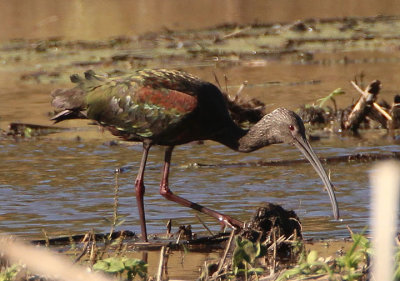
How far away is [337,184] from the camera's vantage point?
679cm

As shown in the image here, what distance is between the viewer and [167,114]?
226 inches

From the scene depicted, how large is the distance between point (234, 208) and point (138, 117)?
0.94 meters

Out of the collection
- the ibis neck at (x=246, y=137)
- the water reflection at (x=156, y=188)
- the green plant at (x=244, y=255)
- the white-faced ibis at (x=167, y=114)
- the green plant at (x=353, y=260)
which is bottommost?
the water reflection at (x=156, y=188)

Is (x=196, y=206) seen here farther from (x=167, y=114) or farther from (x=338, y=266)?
(x=338, y=266)

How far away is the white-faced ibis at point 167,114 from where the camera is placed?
5723 mm

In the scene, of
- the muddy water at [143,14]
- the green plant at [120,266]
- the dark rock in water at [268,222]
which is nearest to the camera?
the green plant at [120,266]

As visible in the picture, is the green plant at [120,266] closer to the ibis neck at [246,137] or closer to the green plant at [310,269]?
the green plant at [310,269]

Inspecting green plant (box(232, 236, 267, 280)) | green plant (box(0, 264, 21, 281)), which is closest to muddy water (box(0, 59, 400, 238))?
green plant (box(232, 236, 267, 280))

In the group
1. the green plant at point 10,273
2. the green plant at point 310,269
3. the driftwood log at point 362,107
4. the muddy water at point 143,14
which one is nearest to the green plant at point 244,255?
the green plant at point 310,269

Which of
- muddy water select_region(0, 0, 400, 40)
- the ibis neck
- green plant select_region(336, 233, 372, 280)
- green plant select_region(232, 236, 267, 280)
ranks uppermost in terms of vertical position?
muddy water select_region(0, 0, 400, 40)

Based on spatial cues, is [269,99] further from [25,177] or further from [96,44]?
[96,44]

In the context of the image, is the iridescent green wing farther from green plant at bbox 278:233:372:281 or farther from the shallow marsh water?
green plant at bbox 278:233:372:281

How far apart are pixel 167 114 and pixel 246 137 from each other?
0.60m

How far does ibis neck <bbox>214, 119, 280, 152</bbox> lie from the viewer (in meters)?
5.93
